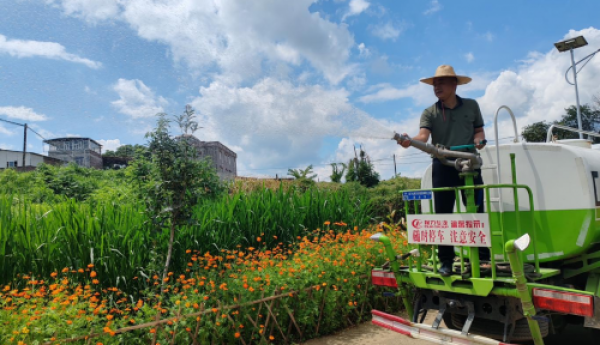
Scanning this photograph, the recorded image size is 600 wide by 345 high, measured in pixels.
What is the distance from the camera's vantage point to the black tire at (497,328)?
3384 millimetres

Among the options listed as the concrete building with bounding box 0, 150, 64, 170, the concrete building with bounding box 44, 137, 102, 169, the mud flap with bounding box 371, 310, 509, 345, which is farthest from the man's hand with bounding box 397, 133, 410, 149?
the concrete building with bounding box 0, 150, 64, 170

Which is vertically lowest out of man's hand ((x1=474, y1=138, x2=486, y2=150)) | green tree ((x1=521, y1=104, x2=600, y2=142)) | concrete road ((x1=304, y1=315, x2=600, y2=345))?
concrete road ((x1=304, y1=315, x2=600, y2=345))

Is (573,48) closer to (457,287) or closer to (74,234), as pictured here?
(457,287)

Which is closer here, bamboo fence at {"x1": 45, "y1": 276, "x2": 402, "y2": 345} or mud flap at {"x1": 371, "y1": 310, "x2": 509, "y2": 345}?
mud flap at {"x1": 371, "y1": 310, "x2": 509, "y2": 345}

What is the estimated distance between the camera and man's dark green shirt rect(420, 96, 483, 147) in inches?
160

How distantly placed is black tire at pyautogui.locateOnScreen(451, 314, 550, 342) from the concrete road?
1.00 metres

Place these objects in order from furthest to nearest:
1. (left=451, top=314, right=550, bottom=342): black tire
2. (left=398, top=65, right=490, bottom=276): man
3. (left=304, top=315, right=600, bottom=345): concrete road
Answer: (left=304, top=315, right=600, bottom=345): concrete road < (left=398, top=65, right=490, bottom=276): man < (left=451, top=314, right=550, bottom=342): black tire

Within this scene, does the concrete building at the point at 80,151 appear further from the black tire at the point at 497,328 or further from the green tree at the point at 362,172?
the black tire at the point at 497,328

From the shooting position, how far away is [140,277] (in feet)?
16.6

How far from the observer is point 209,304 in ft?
14.2

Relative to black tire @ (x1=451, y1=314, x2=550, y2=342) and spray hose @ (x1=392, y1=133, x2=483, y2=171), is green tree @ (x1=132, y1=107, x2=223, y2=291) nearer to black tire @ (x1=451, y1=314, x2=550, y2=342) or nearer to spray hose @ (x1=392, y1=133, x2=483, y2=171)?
spray hose @ (x1=392, y1=133, x2=483, y2=171)

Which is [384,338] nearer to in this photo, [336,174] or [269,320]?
[269,320]

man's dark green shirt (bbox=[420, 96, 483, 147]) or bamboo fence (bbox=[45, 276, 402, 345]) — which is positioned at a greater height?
man's dark green shirt (bbox=[420, 96, 483, 147])

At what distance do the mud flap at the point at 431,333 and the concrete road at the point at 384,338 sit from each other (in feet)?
4.00
